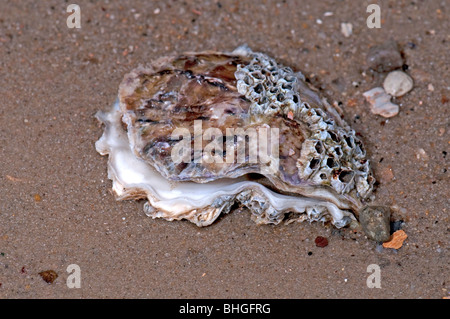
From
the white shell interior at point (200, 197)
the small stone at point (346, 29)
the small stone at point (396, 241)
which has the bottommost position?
the small stone at point (396, 241)

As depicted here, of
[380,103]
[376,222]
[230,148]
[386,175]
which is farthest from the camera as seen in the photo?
[380,103]

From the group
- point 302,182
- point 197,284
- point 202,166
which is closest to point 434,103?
point 302,182

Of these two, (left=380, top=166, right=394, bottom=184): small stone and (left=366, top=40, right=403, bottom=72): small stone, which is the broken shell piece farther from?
(left=380, top=166, right=394, bottom=184): small stone

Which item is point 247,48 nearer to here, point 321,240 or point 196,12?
point 196,12

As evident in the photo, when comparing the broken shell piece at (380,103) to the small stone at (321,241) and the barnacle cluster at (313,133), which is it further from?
the small stone at (321,241)

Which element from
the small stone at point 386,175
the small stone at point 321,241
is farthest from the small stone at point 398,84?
the small stone at point 321,241

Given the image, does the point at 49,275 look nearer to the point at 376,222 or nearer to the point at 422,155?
the point at 376,222

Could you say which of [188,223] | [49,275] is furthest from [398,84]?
[49,275]

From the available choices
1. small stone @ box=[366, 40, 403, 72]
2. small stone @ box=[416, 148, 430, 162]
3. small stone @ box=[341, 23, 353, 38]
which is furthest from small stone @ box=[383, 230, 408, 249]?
small stone @ box=[341, 23, 353, 38]
